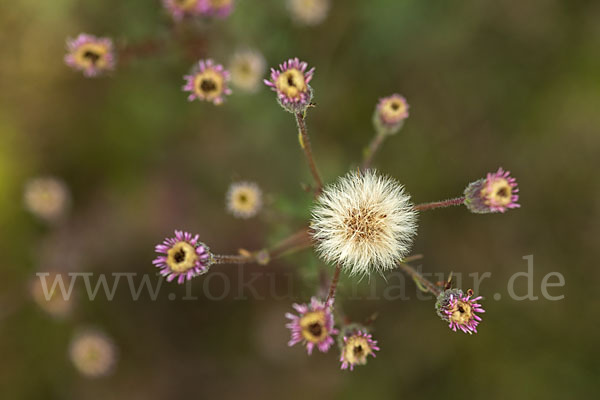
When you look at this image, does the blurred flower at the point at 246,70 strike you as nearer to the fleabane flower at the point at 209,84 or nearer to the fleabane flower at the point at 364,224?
the fleabane flower at the point at 209,84

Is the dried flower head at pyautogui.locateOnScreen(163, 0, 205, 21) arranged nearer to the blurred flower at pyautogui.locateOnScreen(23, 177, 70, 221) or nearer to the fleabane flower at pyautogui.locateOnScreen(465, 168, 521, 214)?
the blurred flower at pyautogui.locateOnScreen(23, 177, 70, 221)

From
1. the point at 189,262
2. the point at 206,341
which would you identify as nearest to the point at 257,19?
the point at 189,262

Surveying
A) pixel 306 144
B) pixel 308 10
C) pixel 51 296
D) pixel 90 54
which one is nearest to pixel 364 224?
pixel 306 144

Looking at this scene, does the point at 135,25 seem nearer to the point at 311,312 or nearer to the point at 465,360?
the point at 311,312

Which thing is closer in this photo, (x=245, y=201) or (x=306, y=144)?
(x=306, y=144)

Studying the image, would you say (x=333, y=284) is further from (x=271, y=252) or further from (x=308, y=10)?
(x=308, y=10)

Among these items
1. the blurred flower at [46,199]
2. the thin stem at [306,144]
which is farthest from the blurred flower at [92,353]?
the thin stem at [306,144]
